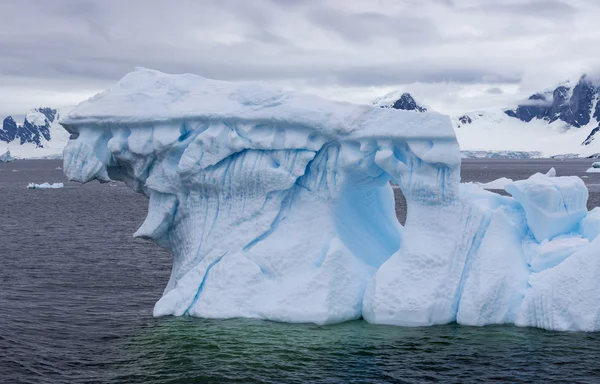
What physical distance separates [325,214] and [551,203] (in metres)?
5.85

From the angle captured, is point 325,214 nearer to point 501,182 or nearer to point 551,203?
point 551,203

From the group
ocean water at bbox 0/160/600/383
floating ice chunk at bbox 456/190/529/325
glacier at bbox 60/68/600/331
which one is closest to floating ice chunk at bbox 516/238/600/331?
Result: glacier at bbox 60/68/600/331

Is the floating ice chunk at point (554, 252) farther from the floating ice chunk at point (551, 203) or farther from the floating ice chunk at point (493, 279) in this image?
the floating ice chunk at point (551, 203)

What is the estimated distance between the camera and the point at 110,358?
1905 centimetres

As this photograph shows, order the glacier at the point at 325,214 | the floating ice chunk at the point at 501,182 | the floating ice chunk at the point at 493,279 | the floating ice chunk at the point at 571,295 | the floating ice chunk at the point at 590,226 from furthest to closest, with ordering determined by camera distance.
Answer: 1. the floating ice chunk at the point at 501,182
2. the floating ice chunk at the point at 590,226
3. the glacier at the point at 325,214
4. the floating ice chunk at the point at 493,279
5. the floating ice chunk at the point at 571,295

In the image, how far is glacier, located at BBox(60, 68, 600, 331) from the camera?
2055 cm

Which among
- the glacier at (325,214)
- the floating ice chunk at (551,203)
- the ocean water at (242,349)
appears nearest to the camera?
the ocean water at (242,349)

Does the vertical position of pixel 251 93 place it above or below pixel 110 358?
above

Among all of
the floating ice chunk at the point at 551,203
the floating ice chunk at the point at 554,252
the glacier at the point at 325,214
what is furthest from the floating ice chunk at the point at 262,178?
the floating ice chunk at the point at 554,252

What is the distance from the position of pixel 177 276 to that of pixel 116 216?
34.7 meters

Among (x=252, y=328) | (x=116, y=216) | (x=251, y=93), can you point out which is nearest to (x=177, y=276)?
(x=252, y=328)

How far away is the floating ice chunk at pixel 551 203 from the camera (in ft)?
70.5

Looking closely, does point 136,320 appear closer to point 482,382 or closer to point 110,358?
point 110,358

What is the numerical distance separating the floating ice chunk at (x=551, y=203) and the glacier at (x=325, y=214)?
49mm
